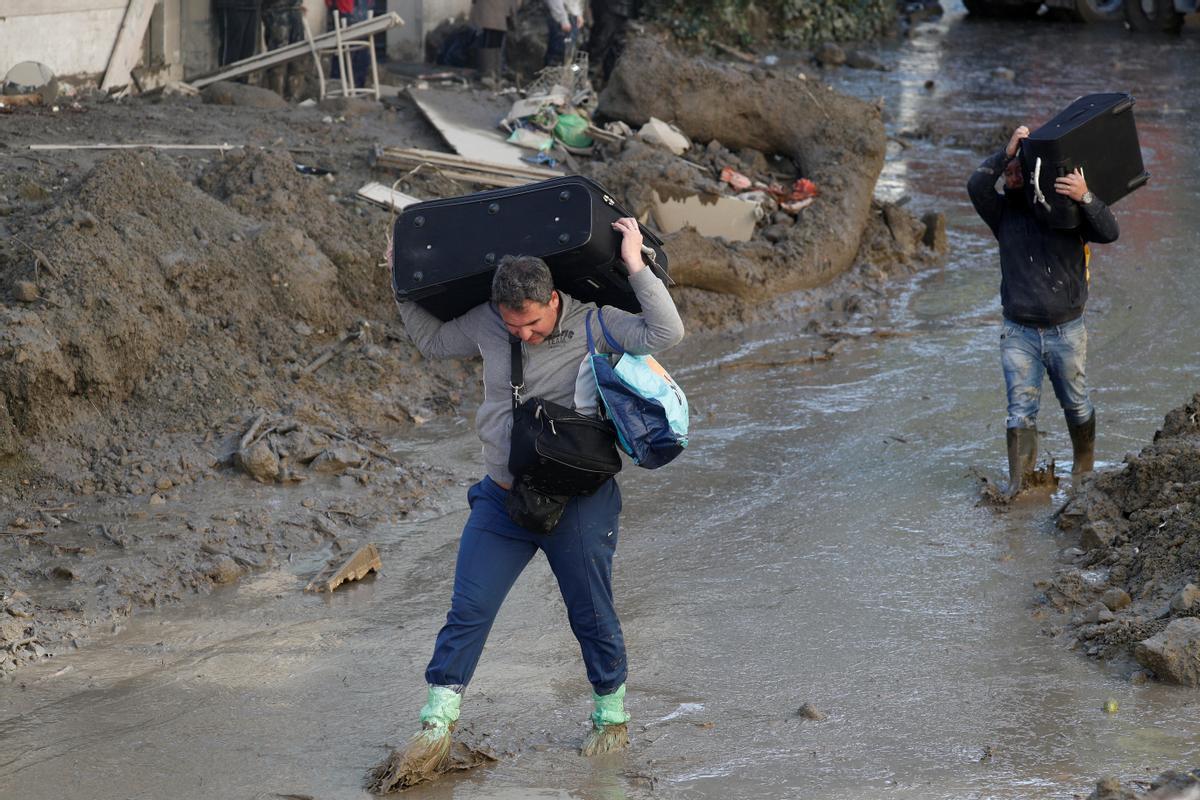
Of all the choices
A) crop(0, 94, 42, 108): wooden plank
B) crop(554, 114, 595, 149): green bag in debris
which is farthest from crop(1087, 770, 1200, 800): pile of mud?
crop(0, 94, 42, 108): wooden plank

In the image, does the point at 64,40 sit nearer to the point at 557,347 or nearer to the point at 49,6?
the point at 49,6

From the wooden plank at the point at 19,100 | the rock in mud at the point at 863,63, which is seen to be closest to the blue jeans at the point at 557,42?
the wooden plank at the point at 19,100

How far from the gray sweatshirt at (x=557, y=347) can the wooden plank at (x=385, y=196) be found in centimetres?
514

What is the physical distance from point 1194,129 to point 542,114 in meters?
9.33

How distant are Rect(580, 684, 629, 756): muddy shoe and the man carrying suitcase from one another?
7cm

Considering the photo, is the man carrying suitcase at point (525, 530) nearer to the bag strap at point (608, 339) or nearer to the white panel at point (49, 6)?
the bag strap at point (608, 339)

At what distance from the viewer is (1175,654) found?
192 inches

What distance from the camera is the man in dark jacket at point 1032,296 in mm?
6578

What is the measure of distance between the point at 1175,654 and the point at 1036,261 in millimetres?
2375

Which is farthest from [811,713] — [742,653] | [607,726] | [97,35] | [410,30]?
[410,30]

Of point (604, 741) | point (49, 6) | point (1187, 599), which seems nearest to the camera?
point (604, 741)

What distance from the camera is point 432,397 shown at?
845 cm

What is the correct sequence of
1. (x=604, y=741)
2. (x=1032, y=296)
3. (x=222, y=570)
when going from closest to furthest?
(x=604, y=741) → (x=222, y=570) → (x=1032, y=296)

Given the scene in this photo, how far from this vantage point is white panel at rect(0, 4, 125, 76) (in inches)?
451
